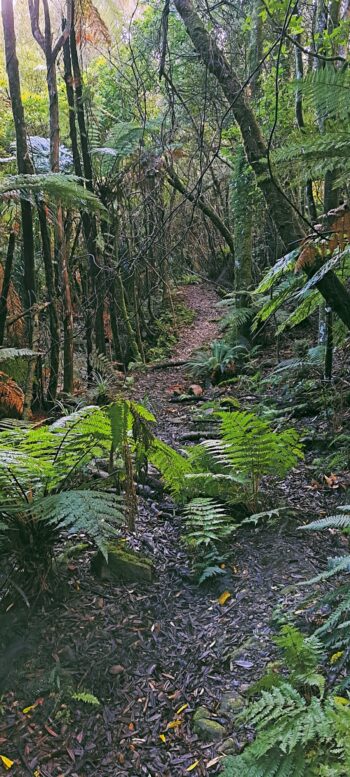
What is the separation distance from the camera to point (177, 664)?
221 centimetres

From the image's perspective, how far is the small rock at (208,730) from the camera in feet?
6.09

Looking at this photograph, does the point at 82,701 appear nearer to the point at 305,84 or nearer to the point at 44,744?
the point at 44,744

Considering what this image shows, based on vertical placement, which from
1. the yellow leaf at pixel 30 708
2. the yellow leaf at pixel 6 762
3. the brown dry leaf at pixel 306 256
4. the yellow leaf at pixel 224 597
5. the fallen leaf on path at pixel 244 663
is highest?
the brown dry leaf at pixel 306 256

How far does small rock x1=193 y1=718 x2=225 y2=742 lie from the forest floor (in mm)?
22

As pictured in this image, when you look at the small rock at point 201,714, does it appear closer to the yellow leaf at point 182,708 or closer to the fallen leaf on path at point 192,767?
the yellow leaf at point 182,708

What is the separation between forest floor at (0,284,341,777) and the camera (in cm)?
183

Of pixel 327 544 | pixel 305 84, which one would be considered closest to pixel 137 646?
pixel 327 544

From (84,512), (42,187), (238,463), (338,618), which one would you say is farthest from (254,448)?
(42,187)

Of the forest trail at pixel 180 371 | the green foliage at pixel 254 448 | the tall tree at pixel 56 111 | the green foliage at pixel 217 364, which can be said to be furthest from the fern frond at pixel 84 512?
the green foliage at pixel 217 364

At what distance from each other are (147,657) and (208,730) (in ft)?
1.43

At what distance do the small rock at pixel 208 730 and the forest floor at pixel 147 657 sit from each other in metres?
0.02

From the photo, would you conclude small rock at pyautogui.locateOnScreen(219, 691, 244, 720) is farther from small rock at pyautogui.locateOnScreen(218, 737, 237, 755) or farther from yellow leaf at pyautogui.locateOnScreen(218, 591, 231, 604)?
yellow leaf at pyautogui.locateOnScreen(218, 591, 231, 604)

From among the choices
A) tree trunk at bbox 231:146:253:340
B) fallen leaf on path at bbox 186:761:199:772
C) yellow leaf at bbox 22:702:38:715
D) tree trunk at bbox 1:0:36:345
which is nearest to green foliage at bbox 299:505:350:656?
fallen leaf on path at bbox 186:761:199:772

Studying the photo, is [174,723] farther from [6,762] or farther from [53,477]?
[53,477]
